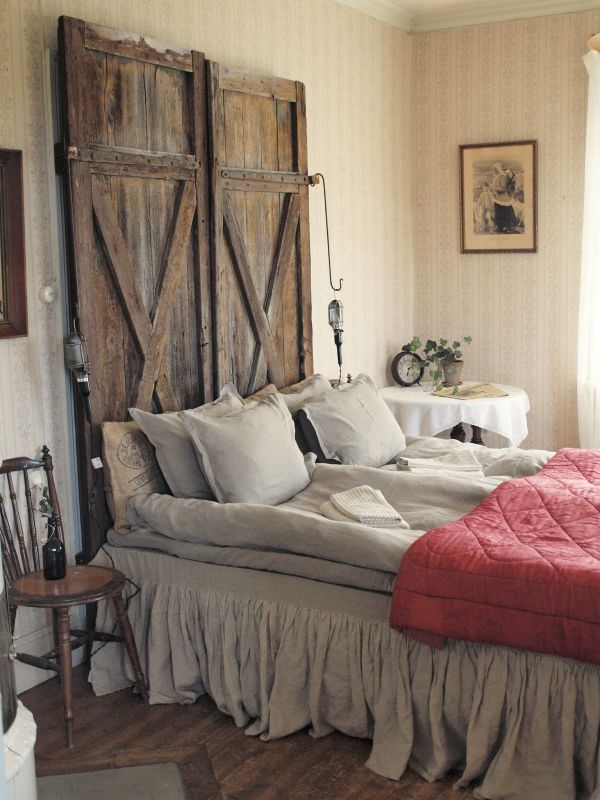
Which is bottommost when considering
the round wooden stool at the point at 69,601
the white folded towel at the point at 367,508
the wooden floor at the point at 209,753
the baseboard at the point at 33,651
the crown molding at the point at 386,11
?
the wooden floor at the point at 209,753

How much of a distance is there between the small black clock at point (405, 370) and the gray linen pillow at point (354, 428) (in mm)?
1408

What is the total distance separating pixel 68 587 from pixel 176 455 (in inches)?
27.5

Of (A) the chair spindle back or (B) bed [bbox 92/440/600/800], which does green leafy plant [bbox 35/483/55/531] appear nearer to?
(A) the chair spindle back

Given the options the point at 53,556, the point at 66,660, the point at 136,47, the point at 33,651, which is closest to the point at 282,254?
the point at 136,47

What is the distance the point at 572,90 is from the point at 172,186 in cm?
281

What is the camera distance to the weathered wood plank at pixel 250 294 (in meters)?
4.31

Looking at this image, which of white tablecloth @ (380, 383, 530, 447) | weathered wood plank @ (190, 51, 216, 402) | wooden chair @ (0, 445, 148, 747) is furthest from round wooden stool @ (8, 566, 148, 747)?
white tablecloth @ (380, 383, 530, 447)

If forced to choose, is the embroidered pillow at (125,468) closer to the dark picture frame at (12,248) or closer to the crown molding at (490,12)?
the dark picture frame at (12,248)

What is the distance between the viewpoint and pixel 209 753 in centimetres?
311

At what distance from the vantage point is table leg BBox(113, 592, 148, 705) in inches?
133

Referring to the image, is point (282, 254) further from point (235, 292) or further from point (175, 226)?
point (175, 226)

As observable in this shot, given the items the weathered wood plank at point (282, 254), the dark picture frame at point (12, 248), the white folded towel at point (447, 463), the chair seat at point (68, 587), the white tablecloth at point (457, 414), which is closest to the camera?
the chair seat at point (68, 587)

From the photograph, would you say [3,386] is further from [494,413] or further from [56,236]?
[494,413]

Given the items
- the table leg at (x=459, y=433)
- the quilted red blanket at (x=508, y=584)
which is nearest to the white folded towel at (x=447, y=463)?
the quilted red blanket at (x=508, y=584)
